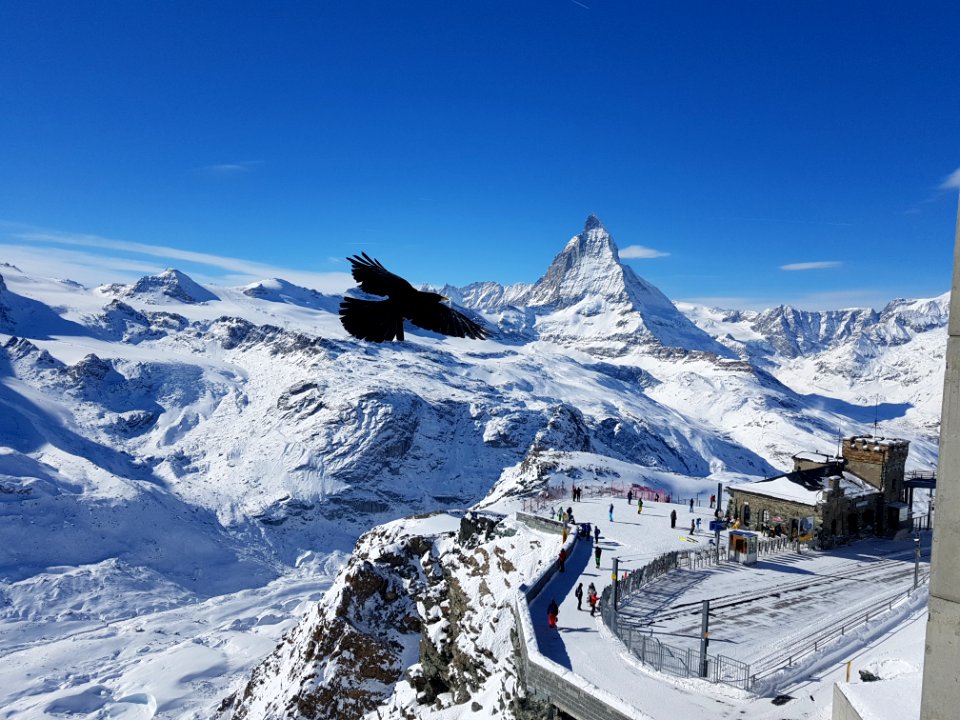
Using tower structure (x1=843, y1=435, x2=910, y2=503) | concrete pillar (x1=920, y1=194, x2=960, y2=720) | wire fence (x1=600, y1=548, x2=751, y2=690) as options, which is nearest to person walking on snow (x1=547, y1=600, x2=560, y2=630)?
wire fence (x1=600, y1=548, x2=751, y2=690)

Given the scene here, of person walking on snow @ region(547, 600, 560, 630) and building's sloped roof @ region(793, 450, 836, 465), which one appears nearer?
person walking on snow @ region(547, 600, 560, 630)

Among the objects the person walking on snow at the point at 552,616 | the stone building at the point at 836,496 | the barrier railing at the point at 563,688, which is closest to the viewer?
the barrier railing at the point at 563,688

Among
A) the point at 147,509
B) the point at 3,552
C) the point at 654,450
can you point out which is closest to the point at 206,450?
the point at 147,509

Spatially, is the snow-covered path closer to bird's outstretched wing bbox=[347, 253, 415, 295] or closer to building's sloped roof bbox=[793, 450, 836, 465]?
building's sloped roof bbox=[793, 450, 836, 465]

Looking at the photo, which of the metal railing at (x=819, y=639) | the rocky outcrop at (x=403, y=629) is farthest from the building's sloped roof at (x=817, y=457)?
the rocky outcrop at (x=403, y=629)

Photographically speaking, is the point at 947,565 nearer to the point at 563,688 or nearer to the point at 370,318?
the point at 370,318

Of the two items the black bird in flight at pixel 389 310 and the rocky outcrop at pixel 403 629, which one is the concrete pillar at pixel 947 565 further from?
the rocky outcrop at pixel 403 629
